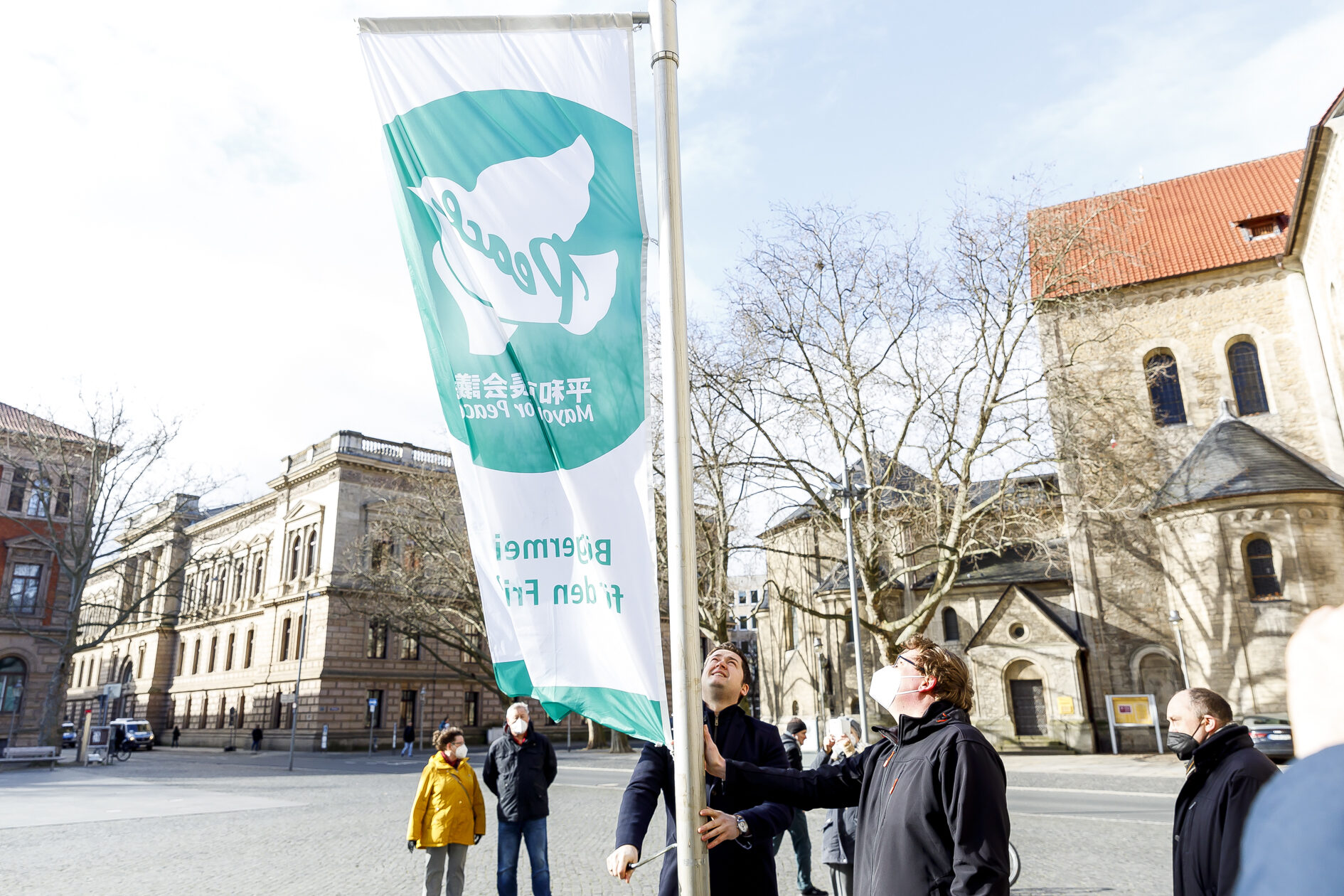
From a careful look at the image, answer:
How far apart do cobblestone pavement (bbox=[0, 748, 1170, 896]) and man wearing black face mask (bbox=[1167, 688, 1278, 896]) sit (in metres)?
5.30

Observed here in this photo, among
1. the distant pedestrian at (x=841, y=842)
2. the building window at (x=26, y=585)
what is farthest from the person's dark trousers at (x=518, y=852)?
the building window at (x=26, y=585)

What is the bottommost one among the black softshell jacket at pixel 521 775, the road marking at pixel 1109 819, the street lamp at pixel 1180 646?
the road marking at pixel 1109 819

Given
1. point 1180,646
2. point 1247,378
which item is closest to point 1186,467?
point 1247,378

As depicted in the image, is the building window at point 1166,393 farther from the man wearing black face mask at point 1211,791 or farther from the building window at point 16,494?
the building window at point 16,494

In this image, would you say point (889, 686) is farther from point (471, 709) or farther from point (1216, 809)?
point (471, 709)

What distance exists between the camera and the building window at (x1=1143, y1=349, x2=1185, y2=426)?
33562 millimetres

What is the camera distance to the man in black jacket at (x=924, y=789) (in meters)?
2.81

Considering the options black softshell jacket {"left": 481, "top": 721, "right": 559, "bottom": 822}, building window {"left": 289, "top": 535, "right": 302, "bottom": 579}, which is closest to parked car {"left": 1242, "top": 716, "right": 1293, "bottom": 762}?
black softshell jacket {"left": 481, "top": 721, "right": 559, "bottom": 822}

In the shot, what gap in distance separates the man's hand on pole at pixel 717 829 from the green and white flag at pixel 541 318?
362 millimetres

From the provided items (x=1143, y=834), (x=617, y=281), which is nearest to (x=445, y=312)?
(x=617, y=281)

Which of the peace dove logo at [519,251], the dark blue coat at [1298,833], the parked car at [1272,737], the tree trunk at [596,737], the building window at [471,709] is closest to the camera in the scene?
the dark blue coat at [1298,833]

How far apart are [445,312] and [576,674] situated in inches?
65.5

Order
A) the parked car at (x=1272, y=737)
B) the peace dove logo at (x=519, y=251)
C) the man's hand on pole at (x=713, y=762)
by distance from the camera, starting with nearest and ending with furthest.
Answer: the man's hand on pole at (x=713, y=762) < the peace dove logo at (x=519, y=251) < the parked car at (x=1272, y=737)

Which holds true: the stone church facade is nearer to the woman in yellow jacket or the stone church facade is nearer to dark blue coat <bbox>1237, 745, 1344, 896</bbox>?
the woman in yellow jacket
